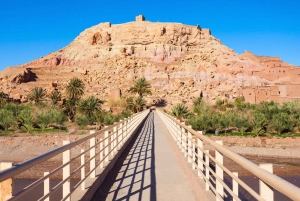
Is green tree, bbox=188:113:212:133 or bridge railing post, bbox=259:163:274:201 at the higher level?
bridge railing post, bbox=259:163:274:201

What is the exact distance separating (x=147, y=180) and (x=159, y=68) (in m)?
87.1

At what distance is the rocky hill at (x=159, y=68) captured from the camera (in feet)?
244

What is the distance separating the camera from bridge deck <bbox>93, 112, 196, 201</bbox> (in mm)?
6152

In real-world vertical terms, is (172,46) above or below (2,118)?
above

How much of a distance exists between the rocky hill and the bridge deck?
52.5 metres

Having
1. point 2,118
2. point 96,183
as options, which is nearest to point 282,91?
point 2,118

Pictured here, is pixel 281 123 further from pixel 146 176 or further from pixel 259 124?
pixel 146 176

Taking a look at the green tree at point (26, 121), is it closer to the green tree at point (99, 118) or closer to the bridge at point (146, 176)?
the green tree at point (99, 118)

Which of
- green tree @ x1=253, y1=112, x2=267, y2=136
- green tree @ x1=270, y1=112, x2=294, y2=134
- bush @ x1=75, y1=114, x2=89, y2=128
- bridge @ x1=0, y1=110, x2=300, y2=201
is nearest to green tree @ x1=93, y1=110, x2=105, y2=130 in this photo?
bush @ x1=75, y1=114, x2=89, y2=128

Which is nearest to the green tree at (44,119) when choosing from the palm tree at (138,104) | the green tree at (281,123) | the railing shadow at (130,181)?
the palm tree at (138,104)

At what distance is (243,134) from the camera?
33.9m

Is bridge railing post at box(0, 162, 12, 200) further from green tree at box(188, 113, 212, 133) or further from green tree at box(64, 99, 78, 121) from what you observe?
green tree at box(64, 99, 78, 121)

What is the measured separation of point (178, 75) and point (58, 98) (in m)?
37.6

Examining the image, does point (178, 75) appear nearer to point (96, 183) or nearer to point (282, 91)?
point (282, 91)
